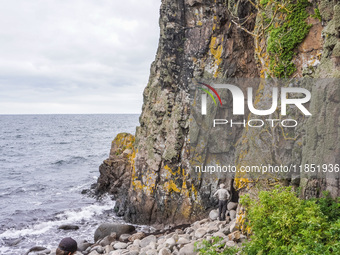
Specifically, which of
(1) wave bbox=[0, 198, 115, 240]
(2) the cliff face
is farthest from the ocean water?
(2) the cliff face

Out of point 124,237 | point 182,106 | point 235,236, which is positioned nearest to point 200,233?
point 235,236

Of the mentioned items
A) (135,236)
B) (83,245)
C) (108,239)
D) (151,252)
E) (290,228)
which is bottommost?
(83,245)

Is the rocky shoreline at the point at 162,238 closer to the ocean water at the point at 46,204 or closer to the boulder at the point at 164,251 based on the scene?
the boulder at the point at 164,251

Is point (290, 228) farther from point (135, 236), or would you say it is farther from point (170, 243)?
point (135, 236)

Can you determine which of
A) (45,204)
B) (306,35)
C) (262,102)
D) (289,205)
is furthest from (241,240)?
(45,204)

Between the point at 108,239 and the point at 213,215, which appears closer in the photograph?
the point at 213,215

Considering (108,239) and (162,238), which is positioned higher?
(162,238)

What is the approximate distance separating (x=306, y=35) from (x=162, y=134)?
867cm

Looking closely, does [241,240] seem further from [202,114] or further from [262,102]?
[202,114]

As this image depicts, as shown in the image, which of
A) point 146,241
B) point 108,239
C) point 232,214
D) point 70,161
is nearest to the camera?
point 232,214

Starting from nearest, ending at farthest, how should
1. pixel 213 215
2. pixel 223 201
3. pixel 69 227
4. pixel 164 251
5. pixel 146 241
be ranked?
pixel 164 251 < pixel 223 201 < pixel 146 241 < pixel 213 215 < pixel 69 227

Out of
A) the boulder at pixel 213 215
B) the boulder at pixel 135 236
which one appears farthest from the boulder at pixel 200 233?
the boulder at pixel 135 236

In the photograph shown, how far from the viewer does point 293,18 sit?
939 cm

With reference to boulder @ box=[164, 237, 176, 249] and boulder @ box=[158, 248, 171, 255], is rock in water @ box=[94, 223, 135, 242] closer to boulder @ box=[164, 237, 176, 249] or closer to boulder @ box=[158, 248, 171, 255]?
boulder @ box=[164, 237, 176, 249]
